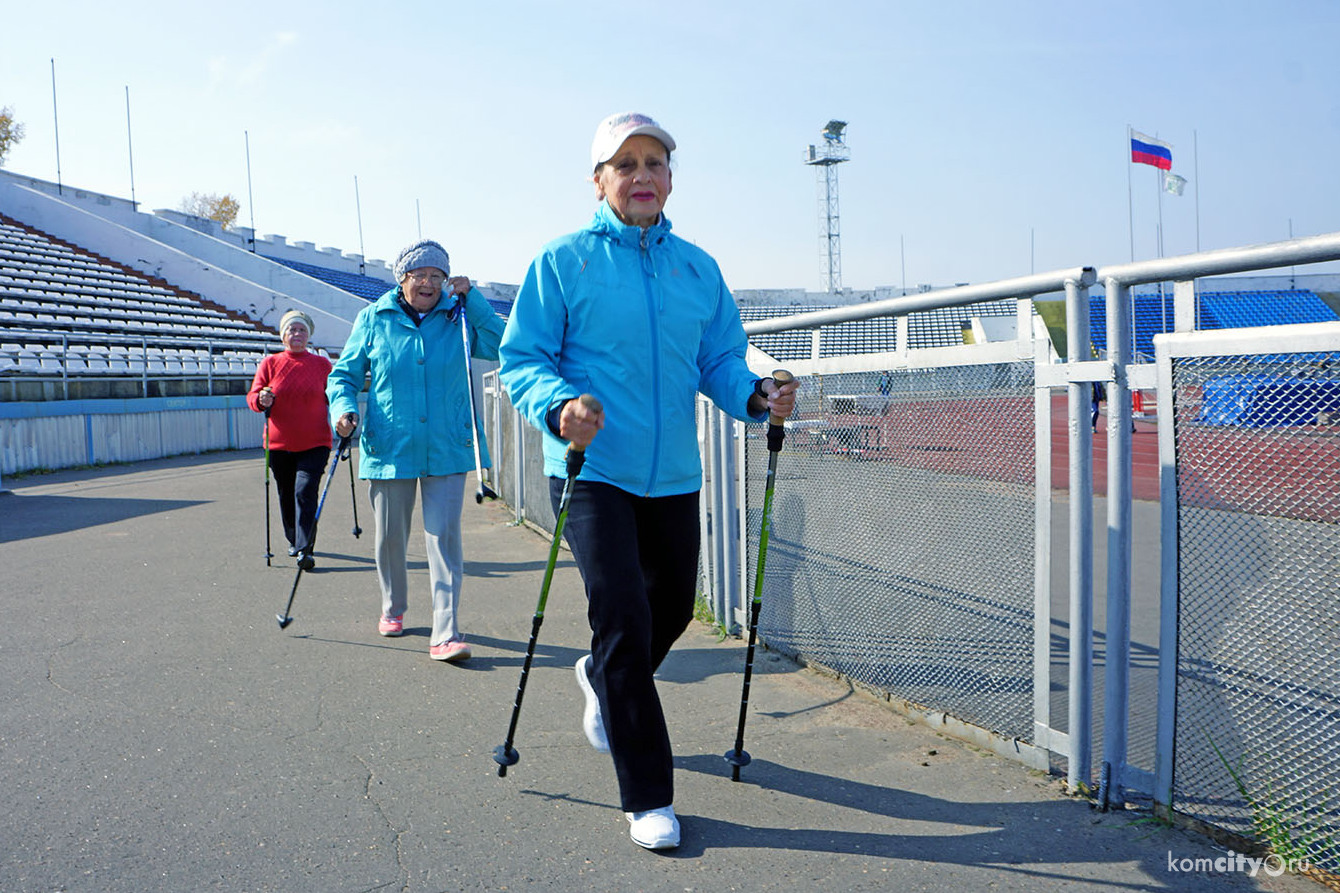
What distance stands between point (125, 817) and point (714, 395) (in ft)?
7.83

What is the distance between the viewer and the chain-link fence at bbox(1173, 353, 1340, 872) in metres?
2.84

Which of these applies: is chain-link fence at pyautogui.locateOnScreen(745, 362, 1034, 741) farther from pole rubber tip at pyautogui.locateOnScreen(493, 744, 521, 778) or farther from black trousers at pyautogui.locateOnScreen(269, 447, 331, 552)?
black trousers at pyautogui.locateOnScreen(269, 447, 331, 552)

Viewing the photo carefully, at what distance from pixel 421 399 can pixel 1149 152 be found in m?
42.0

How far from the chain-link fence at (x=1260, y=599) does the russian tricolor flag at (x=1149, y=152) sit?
138ft

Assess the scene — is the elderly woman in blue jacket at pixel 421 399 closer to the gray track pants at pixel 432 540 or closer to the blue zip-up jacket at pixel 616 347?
the gray track pants at pixel 432 540

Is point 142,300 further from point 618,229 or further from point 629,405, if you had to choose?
point 629,405

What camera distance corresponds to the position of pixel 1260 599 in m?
3.03

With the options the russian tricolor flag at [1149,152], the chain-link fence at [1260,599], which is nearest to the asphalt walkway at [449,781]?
the chain-link fence at [1260,599]

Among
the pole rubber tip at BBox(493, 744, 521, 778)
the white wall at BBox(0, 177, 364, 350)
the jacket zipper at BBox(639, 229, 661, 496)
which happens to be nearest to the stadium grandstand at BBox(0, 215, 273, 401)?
the white wall at BBox(0, 177, 364, 350)

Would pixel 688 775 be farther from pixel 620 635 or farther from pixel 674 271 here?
pixel 674 271

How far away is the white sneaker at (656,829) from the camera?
324cm

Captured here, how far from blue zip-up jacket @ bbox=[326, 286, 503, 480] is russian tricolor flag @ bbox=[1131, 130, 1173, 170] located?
40.6 m

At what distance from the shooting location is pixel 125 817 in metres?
3.52

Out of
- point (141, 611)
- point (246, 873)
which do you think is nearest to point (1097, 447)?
point (246, 873)
